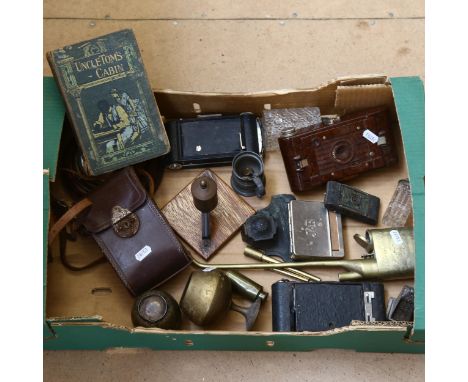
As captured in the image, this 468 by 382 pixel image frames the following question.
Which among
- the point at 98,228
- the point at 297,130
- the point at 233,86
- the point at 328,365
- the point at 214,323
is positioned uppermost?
the point at 233,86

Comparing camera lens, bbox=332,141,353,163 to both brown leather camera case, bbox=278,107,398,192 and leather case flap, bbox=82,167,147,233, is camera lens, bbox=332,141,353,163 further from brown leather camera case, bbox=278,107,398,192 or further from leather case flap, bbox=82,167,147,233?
leather case flap, bbox=82,167,147,233

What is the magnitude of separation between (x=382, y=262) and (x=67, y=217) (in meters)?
0.79

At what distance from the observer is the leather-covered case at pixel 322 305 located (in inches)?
58.0

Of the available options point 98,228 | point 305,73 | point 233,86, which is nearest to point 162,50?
point 233,86

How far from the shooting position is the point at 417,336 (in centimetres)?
137

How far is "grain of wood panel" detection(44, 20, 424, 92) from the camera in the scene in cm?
189

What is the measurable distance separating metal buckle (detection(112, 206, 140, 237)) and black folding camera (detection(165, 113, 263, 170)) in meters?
0.21

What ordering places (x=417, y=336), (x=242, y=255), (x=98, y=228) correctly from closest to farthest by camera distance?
(x=417, y=336) < (x=98, y=228) < (x=242, y=255)

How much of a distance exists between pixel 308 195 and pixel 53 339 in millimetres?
754

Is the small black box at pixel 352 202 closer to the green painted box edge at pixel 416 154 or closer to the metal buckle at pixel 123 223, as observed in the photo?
the green painted box edge at pixel 416 154

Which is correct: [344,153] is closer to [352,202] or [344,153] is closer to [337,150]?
[337,150]

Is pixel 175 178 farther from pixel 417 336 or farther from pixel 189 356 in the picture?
pixel 417 336

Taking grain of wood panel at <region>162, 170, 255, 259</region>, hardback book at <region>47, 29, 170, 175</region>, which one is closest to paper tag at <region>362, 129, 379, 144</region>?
grain of wood panel at <region>162, 170, 255, 259</region>

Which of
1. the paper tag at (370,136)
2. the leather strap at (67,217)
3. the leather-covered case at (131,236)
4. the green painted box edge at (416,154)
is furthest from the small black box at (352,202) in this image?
the leather strap at (67,217)
